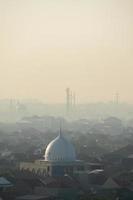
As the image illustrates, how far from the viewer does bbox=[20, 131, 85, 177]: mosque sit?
144 ft

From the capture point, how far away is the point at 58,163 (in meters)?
44.3

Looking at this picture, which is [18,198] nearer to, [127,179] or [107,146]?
[127,179]

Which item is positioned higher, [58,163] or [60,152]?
[60,152]

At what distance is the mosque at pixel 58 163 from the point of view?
43906 millimetres

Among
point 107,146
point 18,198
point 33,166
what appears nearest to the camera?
point 18,198

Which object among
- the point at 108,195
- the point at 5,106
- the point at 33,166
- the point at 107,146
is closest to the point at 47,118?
the point at 5,106

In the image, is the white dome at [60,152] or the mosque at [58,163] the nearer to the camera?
the mosque at [58,163]

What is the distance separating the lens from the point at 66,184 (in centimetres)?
3959

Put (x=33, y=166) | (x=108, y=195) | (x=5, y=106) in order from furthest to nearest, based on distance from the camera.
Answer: (x=5, y=106) → (x=33, y=166) → (x=108, y=195)

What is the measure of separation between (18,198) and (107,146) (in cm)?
4475

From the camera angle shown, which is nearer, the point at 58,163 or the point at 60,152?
the point at 58,163

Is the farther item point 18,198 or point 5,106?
point 5,106

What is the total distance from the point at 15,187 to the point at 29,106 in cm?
16098

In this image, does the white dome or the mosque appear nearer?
the mosque
